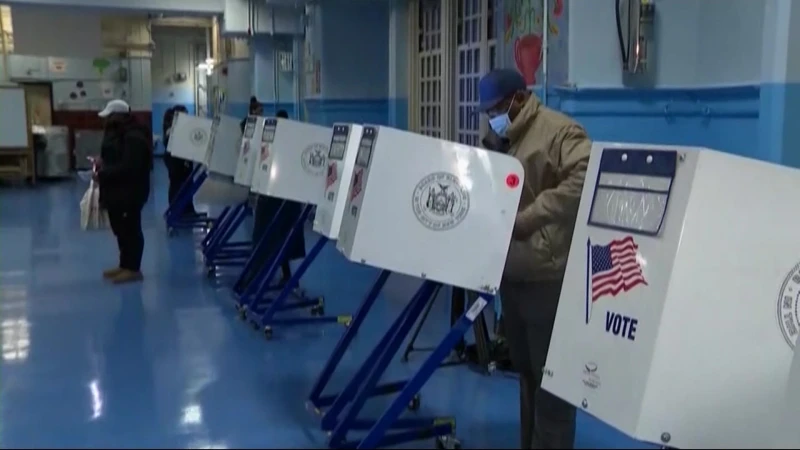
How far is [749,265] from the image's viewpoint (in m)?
1.54

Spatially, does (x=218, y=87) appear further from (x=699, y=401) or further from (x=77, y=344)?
(x=699, y=401)

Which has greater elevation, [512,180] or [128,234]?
[512,180]

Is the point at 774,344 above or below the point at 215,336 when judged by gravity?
above

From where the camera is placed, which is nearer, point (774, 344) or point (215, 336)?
point (774, 344)

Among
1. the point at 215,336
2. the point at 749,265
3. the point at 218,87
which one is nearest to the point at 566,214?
the point at 749,265

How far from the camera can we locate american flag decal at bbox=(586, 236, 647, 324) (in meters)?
1.57

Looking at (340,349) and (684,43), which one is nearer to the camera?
(340,349)

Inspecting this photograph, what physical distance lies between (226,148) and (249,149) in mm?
1180

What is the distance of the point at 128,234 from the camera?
21.0 feet

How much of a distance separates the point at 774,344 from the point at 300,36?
1102 cm

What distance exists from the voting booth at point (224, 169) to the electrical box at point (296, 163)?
177 centimetres

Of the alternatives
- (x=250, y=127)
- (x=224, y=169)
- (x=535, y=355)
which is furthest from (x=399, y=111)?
(x=535, y=355)

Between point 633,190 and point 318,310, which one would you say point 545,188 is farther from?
point 318,310

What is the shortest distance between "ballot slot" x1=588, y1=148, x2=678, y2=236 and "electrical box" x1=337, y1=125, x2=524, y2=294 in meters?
0.97
